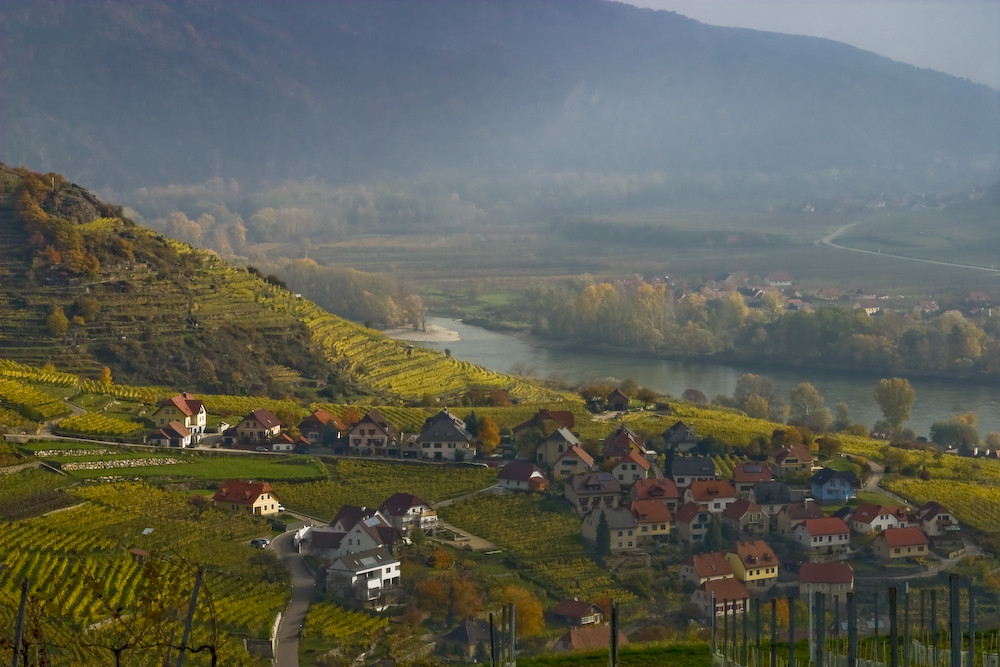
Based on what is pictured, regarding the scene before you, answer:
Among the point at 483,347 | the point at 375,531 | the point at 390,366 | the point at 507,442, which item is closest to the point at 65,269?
the point at 390,366

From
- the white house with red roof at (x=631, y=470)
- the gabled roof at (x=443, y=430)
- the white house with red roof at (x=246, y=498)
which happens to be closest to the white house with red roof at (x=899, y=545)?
the white house with red roof at (x=631, y=470)

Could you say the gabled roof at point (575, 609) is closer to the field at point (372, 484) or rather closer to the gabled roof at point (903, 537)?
the field at point (372, 484)

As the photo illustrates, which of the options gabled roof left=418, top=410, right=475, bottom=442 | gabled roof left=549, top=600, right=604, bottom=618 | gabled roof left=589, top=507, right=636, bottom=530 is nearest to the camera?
gabled roof left=549, top=600, right=604, bottom=618

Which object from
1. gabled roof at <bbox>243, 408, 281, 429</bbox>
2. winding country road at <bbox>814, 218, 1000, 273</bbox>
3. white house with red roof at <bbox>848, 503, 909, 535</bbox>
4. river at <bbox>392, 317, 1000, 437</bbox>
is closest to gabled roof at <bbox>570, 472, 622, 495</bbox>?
white house with red roof at <bbox>848, 503, 909, 535</bbox>

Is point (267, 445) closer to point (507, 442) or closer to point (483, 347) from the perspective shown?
point (507, 442)

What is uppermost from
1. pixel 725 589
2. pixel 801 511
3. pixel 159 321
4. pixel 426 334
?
pixel 159 321

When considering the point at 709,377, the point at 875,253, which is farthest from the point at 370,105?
the point at 709,377

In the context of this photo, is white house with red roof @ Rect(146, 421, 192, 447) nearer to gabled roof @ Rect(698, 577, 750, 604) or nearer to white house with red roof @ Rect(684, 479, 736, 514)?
white house with red roof @ Rect(684, 479, 736, 514)

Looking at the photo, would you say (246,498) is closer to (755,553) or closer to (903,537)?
(755,553)
